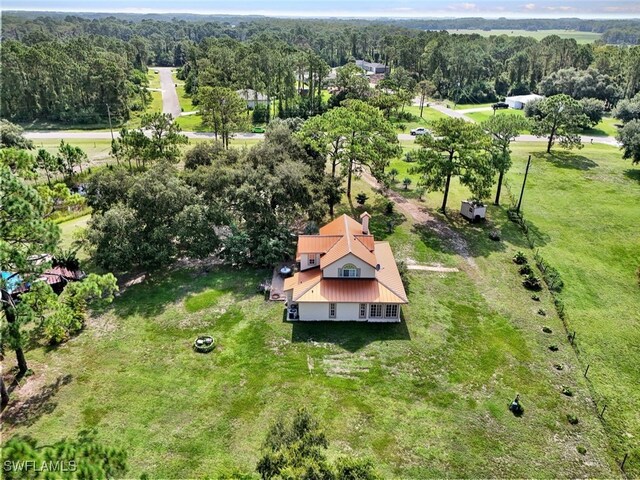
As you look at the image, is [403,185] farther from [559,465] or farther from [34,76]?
[34,76]

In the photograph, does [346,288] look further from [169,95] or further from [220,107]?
[169,95]

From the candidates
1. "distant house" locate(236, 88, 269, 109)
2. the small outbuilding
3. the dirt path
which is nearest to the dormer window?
the dirt path

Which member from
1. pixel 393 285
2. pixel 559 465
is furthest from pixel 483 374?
pixel 393 285

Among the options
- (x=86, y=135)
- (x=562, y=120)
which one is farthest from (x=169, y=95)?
(x=562, y=120)

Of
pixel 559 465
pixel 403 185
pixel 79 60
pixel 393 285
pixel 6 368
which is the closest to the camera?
pixel 559 465

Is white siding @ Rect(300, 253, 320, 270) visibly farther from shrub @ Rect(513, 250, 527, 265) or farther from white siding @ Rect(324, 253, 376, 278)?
shrub @ Rect(513, 250, 527, 265)

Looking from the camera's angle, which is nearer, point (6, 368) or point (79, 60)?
point (6, 368)

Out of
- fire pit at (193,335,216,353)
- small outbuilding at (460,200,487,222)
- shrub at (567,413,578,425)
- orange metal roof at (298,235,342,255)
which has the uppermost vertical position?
orange metal roof at (298,235,342,255)
